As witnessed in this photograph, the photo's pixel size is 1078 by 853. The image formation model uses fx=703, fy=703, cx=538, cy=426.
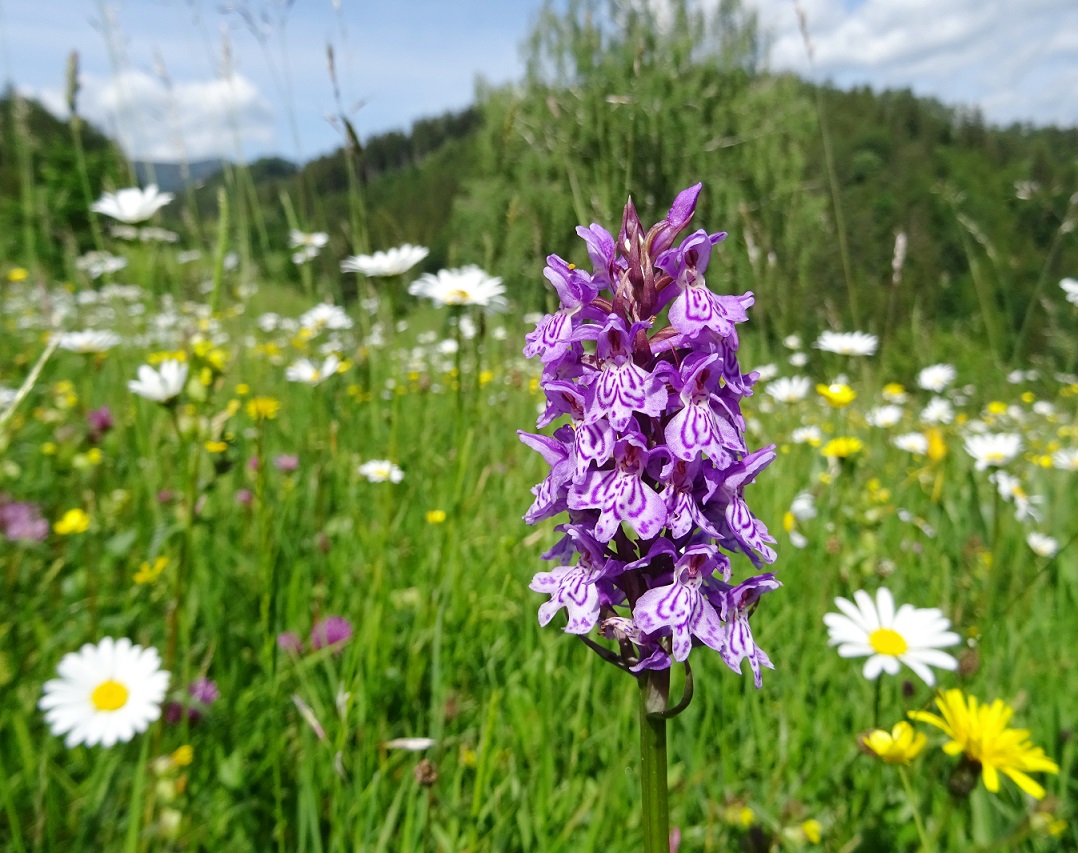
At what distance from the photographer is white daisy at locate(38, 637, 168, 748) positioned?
1.47 meters

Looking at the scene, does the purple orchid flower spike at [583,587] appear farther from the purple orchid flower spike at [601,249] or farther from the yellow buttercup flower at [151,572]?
the yellow buttercup flower at [151,572]

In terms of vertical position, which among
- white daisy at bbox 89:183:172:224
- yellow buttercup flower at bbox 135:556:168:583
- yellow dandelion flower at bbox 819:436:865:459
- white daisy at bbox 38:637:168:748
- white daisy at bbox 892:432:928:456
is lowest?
white daisy at bbox 892:432:928:456

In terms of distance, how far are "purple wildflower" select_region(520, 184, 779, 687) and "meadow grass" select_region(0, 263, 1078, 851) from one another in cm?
57

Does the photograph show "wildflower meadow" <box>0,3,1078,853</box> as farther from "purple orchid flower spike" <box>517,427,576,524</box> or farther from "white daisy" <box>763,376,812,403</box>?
"white daisy" <box>763,376,812,403</box>

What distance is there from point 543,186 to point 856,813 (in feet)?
70.1

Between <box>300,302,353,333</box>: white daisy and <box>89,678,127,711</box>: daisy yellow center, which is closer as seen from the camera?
<box>89,678,127,711</box>: daisy yellow center

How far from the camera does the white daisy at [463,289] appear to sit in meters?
3.01

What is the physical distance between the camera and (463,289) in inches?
127

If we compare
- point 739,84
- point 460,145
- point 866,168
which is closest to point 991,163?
point 866,168

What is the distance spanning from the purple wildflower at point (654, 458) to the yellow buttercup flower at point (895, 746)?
21.7 inches

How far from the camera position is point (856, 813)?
177 cm

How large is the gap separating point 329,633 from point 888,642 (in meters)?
1.58

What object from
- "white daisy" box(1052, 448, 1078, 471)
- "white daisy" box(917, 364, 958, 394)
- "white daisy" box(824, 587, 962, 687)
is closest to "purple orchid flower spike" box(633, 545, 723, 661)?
"white daisy" box(824, 587, 962, 687)

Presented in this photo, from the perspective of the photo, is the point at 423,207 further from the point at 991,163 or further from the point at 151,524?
the point at 151,524
